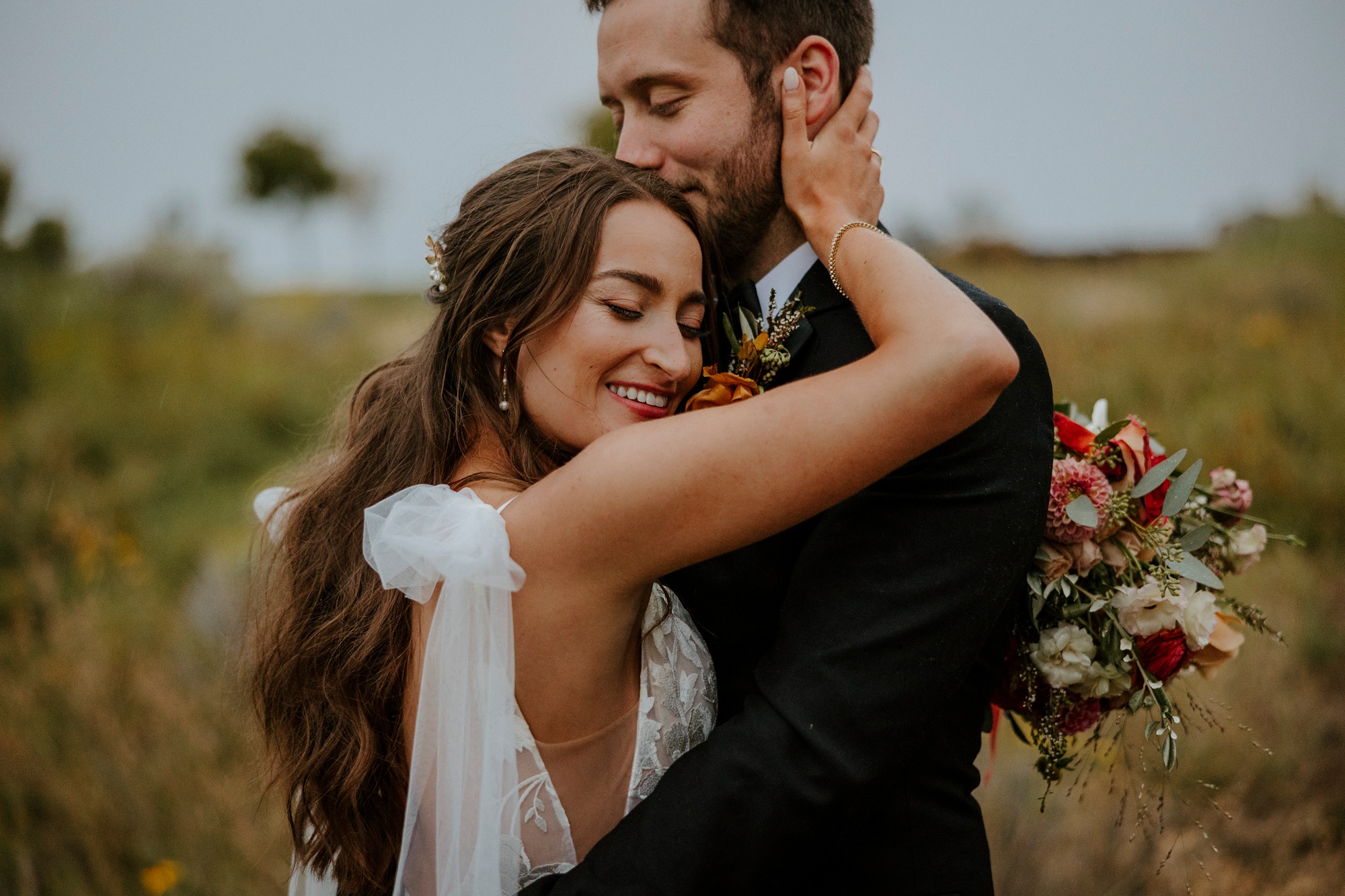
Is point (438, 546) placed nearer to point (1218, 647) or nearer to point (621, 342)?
point (621, 342)

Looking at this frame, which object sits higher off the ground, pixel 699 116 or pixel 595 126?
pixel 699 116

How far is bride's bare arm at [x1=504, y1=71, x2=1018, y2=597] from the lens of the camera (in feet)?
5.89

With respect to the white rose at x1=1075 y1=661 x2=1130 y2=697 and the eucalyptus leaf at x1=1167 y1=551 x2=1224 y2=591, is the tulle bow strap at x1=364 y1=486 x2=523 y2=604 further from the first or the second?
the eucalyptus leaf at x1=1167 y1=551 x2=1224 y2=591

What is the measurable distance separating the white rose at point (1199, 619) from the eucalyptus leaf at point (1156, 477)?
31 centimetres

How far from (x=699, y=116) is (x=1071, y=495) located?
1400 millimetres

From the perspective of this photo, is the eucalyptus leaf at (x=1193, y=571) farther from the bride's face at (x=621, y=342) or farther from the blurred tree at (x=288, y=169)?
the blurred tree at (x=288, y=169)

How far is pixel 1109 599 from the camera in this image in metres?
2.45

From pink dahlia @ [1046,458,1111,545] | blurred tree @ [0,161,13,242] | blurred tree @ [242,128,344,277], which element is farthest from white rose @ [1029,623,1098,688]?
blurred tree @ [242,128,344,277]

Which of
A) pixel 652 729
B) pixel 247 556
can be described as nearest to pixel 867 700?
pixel 652 729

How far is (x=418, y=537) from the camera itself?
1.88 metres

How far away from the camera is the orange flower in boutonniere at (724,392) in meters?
2.18

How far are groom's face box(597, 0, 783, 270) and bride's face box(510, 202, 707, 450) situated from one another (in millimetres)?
246

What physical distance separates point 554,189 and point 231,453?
29.7 feet

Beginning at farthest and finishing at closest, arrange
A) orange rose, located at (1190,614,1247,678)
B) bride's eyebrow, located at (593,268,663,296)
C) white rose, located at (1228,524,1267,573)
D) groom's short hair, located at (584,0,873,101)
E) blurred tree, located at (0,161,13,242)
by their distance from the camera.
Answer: blurred tree, located at (0,161,13,242) → white rose, located at (1228,524,1267,573) → orange rose, located at (1190,614,1247,678) → groom's short hair, located at (584,0,873,101) → bride's eyebrow, located at (593,268,663,296)
